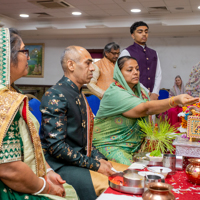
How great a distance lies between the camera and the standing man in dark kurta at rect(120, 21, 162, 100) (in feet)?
12.3

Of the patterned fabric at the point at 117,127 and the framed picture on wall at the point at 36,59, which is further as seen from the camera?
the framed picture on wall at the point at 36,59

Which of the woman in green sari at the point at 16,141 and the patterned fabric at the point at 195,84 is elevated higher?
the patterned fabric at the point at 195,84

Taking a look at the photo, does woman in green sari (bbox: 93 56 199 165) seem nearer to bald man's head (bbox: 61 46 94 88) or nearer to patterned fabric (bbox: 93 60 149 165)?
patterned fabric (bbox: 93 60 149 165)

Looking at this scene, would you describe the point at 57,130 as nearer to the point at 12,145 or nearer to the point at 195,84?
the point at 12,145

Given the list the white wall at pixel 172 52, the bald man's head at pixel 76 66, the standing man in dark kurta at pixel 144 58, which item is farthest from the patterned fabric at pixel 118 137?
the white wall at pixel 172 52

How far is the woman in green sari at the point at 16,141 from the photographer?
3.47ft

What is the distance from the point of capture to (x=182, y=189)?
4.09 feet

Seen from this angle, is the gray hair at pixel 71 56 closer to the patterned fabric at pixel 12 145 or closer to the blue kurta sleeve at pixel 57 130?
the blue kurta sleeve at pixel 57 130

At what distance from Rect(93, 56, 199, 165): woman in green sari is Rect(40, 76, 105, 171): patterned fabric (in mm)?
463

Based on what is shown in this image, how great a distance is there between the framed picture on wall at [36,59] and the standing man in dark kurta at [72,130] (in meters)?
10.0

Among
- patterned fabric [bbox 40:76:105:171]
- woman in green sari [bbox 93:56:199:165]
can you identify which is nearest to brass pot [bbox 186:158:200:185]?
patterned fabric [bbox 40:76:105:171]

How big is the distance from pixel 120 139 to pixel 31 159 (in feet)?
3.88

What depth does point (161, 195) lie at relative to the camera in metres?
0.97

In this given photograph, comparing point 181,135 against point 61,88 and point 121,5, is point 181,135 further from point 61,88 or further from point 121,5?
point 121,5
